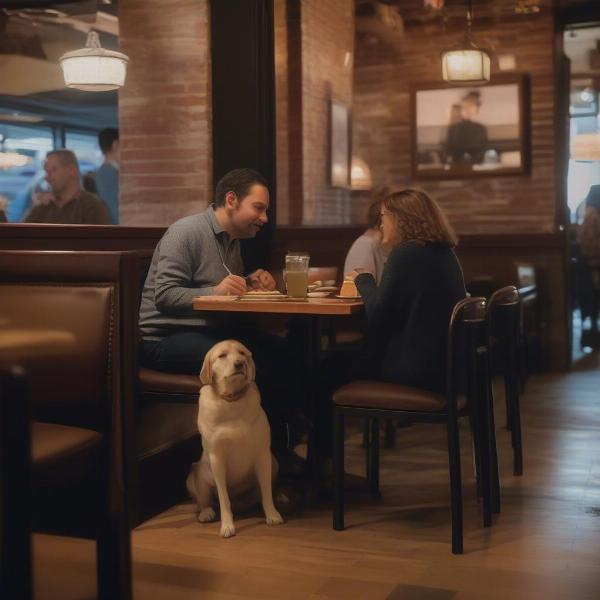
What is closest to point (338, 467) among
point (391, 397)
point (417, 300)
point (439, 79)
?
point (391, 397)

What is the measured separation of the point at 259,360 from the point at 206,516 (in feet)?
2.02

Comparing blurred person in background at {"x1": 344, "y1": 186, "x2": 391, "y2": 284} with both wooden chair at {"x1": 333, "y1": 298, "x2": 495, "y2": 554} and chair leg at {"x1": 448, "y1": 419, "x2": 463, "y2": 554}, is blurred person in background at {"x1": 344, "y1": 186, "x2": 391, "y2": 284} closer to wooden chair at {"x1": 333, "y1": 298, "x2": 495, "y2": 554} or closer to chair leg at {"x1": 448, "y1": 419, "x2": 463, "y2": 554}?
wooden chair at {"x1": 333, "y1": 298, "x2": 495, "y2": 554}

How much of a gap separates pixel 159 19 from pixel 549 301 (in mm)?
4067

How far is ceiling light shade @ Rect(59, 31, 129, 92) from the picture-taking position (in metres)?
5.77

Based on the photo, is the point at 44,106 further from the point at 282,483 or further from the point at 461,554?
the point at 461,554

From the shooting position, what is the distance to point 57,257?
2.59 metres

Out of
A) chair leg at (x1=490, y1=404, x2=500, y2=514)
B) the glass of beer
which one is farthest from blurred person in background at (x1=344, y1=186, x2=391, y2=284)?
chair leg at (x1=490, y1=404, x2=500, y2=514)

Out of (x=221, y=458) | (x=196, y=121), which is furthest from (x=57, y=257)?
(x=196, y=121)

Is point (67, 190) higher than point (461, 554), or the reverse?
point (67, 190)

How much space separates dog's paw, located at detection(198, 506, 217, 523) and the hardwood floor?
0.10 feet

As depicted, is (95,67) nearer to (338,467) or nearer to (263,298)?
(263,298)

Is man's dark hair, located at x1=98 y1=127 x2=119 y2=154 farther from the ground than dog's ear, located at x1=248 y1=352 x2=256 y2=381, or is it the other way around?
man's dark hair, located at x1=98 y1=127 x2=119 y2=154

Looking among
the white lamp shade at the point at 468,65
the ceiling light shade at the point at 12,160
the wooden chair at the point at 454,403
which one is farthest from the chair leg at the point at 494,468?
the ceiling light shade at the point at 12,160

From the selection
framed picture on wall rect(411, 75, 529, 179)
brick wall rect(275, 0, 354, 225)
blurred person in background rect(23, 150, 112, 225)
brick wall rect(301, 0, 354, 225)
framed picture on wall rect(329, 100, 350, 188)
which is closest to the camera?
blurred person in background rect(23, 150, 112, 225)
